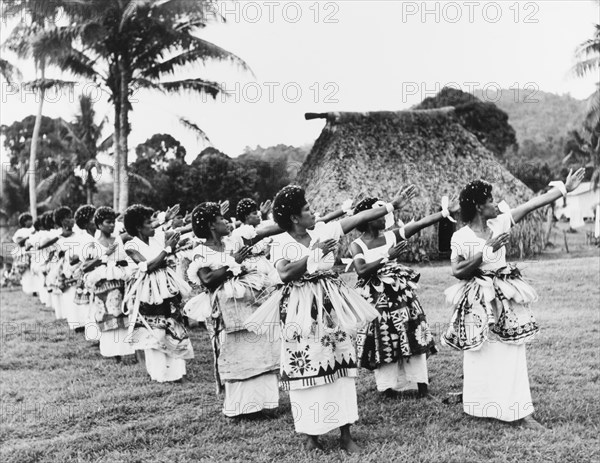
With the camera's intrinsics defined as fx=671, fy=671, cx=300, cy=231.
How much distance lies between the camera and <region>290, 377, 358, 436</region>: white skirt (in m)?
4.67

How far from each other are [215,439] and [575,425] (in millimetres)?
2747

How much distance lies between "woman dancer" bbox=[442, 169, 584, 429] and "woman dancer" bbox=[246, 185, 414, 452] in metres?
0.87

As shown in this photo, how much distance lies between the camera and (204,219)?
5.73m

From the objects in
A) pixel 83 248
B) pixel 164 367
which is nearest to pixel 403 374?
pixel 164 367

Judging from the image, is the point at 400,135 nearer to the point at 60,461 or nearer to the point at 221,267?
the point at 221,267

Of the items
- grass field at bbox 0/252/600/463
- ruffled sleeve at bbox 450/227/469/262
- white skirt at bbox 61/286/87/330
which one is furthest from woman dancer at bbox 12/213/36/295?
ruffled sleeve at bbox 450/227/469/262

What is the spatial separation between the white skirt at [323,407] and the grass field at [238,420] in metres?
0.20

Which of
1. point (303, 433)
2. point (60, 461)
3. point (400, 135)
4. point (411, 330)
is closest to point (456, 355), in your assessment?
point (411, 330)

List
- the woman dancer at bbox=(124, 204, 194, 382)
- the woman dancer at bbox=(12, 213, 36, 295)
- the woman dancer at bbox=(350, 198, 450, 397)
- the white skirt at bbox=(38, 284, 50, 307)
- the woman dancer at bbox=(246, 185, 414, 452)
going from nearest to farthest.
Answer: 1. the woman dancer at bbox=(246, 185, 414, 452)
2. the woman dancer at bbox=(350, 198, 450, 397)
3. the woman dancer at bbox=(124, 204, 194, 382)
4. the white skirt at bbox=(38, 284, 50, 307)
5. the woman dancer at bbox=(12, 213, 36, 295)

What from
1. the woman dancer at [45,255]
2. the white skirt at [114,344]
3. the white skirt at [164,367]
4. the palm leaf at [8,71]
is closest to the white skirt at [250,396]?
the white skirt at [164,367]

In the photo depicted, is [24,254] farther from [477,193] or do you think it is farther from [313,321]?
[477,193]

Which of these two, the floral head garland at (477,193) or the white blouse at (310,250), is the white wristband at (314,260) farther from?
the floral head garland at (477,193)

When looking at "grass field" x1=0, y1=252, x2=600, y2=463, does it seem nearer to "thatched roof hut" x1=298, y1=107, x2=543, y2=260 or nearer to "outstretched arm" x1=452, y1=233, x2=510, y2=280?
"outstretched arm" x1=452, y1=233, x2=510, y2=280

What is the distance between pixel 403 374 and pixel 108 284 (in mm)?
3999
